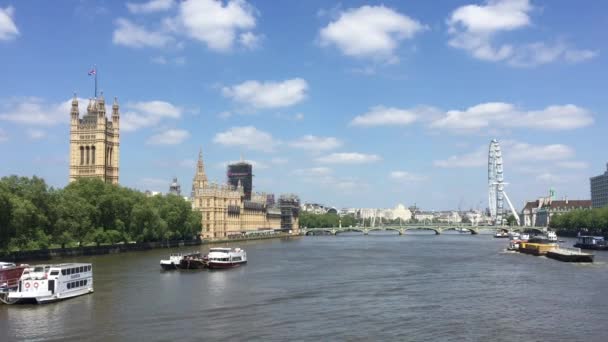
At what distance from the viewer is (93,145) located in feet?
546

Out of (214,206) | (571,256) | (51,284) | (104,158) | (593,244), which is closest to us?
(51,284)

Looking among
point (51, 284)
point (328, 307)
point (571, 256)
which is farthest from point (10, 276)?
point (571, 256)

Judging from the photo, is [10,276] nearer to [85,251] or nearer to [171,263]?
[171,263]

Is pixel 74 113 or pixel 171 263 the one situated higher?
pixel 74 113

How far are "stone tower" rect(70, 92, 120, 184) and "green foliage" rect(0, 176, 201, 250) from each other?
40.3m

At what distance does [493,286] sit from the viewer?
56.8 metres

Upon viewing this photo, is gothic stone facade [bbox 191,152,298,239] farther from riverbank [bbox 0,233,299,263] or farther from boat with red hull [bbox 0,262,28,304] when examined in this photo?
boat with red hull [bbox 0,262,28,304]

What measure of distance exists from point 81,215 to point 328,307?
2218 inches

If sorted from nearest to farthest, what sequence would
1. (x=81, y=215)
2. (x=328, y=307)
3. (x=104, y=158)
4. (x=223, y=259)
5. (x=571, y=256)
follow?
(x=328, y=307), (x=223, y=259), (x=571, y=256), (x=81, y=215), (x=104, y=158)

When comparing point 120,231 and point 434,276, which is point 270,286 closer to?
point 434,276

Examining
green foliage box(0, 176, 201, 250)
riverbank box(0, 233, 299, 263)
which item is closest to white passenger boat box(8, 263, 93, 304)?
riverbank box(0, 233, 299, 263)

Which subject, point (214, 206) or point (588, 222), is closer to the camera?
point (588, 222)

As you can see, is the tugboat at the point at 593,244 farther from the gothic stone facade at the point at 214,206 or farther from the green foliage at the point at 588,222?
the gothic stone facade at the point at 214,206

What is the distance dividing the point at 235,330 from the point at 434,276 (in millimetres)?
33406
